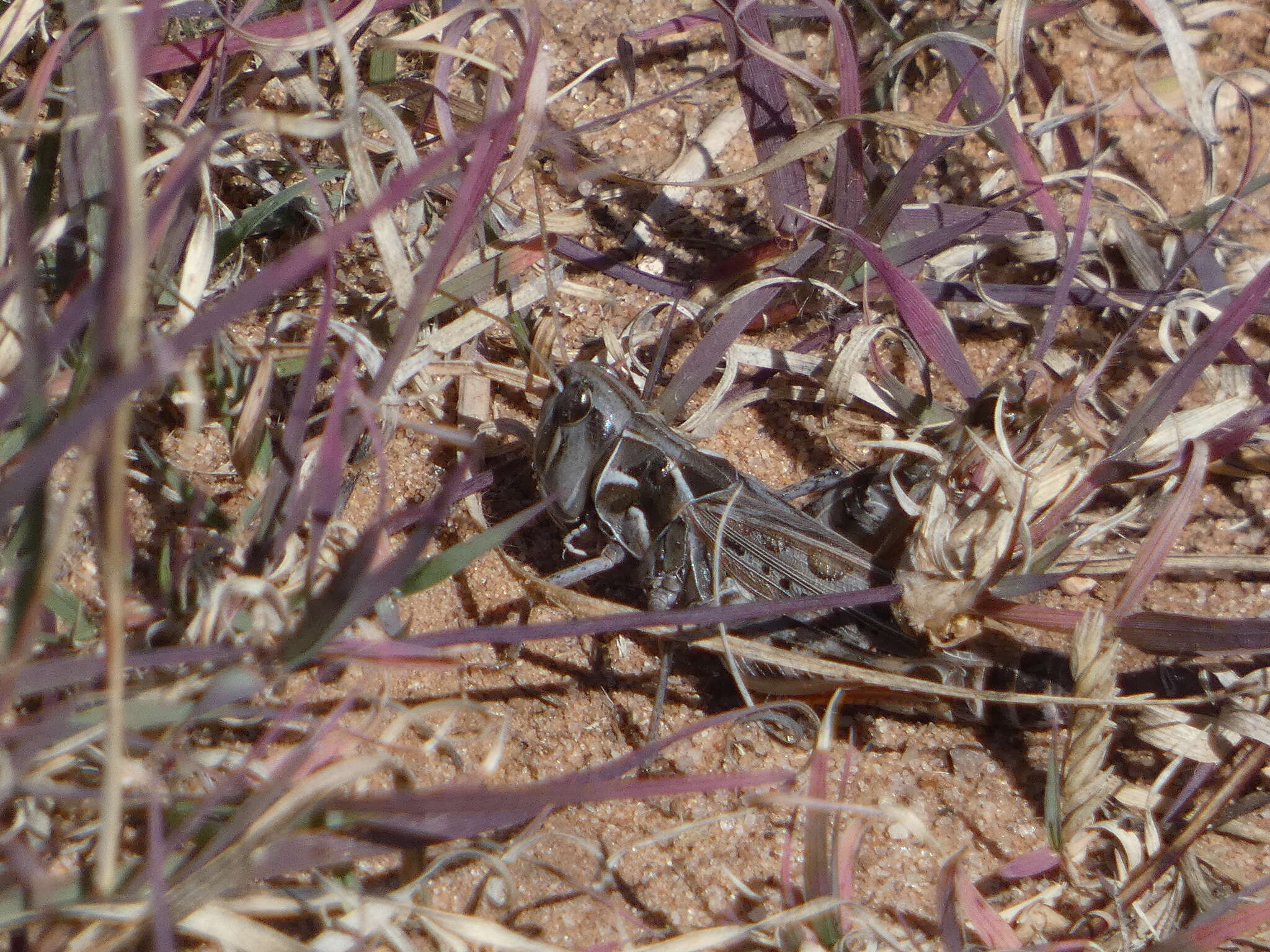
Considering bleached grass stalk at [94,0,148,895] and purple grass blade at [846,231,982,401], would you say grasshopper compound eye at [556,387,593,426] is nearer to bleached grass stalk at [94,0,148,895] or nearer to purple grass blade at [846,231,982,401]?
purple grass blade at [846,231,982,401]

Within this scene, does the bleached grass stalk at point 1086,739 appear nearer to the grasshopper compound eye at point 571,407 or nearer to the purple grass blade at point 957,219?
the purple grass blade at point 957,219

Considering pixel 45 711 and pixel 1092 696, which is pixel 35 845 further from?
pixel 1092 696

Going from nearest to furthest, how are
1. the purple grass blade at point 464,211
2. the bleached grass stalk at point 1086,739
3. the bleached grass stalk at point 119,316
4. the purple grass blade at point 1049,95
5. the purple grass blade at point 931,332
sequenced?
the bleached grass stalk at point 119,316, the purple grass blade at point 464,211, the bleached grass stalk at point 1086,739, the purple grass blade at point 931,332, the purple grass blade at point 1049,95

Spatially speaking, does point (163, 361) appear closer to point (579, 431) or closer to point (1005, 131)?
point (579, 431)

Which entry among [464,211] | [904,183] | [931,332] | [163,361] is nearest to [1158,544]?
[931,332]

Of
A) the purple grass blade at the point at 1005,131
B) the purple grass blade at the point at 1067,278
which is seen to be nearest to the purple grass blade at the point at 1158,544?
the purple grass blade at the point at 1067,278

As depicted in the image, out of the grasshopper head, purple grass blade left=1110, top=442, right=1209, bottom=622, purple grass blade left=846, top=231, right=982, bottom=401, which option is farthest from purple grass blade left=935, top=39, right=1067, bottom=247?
the grasshopper head

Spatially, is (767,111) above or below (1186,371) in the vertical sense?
above

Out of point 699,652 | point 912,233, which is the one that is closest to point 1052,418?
point 912,233
